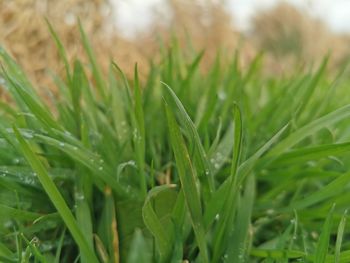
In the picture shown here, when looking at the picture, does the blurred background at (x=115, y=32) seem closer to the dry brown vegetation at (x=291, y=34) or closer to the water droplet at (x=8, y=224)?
the water droplet at (x=8, y=224)

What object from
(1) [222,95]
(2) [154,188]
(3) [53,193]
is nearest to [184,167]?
(2) [154,188]

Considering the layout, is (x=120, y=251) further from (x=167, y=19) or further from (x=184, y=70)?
(x=167, y=19)

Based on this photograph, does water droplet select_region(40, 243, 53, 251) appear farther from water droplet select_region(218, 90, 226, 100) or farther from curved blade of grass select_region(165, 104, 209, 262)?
water droplet select_region(218, 90, 226, 100)

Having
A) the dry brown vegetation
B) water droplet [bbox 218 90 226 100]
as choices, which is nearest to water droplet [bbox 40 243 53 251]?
water droplet [bbox 218 90 226 100]

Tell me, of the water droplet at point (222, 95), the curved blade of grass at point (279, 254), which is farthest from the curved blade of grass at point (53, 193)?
the water droplet at point (222, 95)

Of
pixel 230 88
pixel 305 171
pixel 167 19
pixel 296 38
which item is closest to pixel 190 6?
pixel 167 19

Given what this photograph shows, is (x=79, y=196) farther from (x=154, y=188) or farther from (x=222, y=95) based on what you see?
(x=222, y=95)

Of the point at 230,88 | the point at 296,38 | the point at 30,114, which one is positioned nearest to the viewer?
the point at 30,114

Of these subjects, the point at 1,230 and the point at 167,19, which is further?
the point at 167,19
